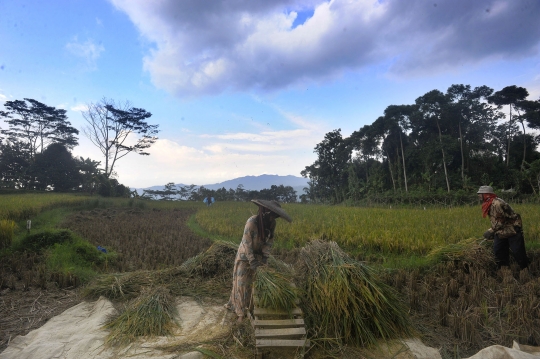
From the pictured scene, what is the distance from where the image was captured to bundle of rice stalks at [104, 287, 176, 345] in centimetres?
346

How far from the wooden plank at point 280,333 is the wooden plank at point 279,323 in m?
0.06

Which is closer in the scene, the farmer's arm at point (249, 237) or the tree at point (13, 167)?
the farmer's arm at point (249, 237)

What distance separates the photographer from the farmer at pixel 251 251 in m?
3.87

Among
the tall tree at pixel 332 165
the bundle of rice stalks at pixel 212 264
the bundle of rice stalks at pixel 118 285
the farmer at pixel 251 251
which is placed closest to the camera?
the farmer at pixel 251 251

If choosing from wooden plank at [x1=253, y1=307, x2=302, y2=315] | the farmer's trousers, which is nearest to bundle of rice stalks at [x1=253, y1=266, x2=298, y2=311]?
wooden plank at [x1=253, y1=307, x2=302, y2=315]

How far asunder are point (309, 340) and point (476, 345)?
1745 mm

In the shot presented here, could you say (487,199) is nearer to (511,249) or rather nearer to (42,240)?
(511,249)

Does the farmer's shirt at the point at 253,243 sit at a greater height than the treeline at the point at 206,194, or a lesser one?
lesser

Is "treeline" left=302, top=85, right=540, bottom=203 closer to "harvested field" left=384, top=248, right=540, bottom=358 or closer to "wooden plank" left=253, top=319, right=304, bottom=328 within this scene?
"harvested field" left=384, top=248, right=540, bottom=358

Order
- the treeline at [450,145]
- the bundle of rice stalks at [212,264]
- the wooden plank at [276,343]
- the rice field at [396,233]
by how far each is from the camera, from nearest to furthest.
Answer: the wooden plank at [276,343] < the bundle of rice stalks at [212,264] < the rice field at [396,233] < the treeline at [450,145]

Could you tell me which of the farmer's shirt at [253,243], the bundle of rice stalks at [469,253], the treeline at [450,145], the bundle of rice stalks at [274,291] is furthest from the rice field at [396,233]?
the treeline at [450,145]

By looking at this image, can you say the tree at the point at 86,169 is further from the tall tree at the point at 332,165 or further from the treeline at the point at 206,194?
the tall tree at the point at 332,165

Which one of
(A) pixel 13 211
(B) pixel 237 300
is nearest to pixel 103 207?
(A) pixel 13 211

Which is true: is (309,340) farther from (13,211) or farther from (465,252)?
(13,211)
